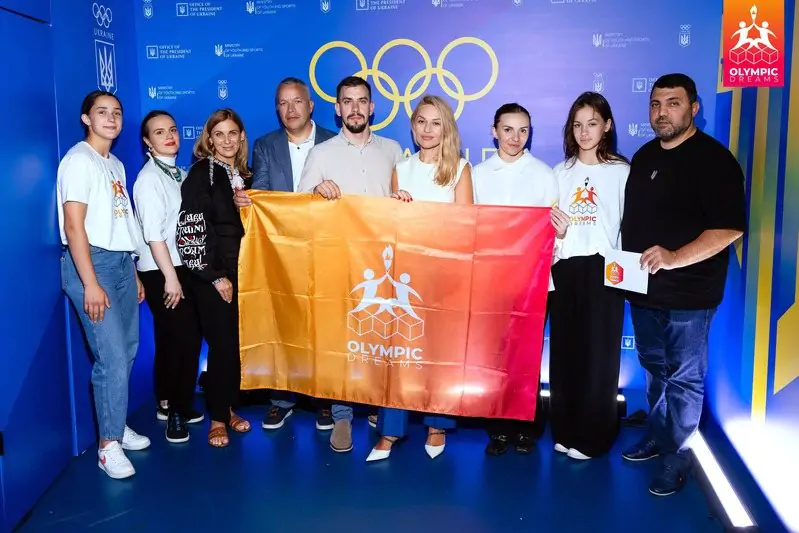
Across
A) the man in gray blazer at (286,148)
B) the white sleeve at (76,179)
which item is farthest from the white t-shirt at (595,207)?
the white sleeve at (76,179)

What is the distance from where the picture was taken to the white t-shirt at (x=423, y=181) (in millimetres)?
3720

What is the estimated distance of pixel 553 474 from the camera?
3.75 meters

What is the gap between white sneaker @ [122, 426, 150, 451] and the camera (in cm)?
409

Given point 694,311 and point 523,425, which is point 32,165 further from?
point 694,311

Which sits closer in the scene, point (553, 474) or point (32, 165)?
point (32, 165)

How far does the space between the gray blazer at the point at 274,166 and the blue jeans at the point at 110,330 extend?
93 cm

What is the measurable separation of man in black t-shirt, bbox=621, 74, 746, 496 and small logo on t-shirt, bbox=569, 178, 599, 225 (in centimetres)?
16

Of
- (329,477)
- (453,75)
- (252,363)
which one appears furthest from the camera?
(453,75)

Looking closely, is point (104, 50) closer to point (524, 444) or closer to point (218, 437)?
point (218, 437)

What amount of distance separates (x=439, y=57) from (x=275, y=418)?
258 cm

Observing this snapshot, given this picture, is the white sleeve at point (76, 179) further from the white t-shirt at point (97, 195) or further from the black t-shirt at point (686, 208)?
the black t-shirt at point (686, 208)

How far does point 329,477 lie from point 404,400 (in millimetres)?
560

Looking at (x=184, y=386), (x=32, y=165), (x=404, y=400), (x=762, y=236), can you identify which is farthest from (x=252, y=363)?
(x=762, y=236)

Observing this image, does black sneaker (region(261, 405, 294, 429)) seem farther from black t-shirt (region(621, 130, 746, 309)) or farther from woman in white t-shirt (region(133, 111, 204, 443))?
black t-shirt (region(621, 130, 746, 309))
